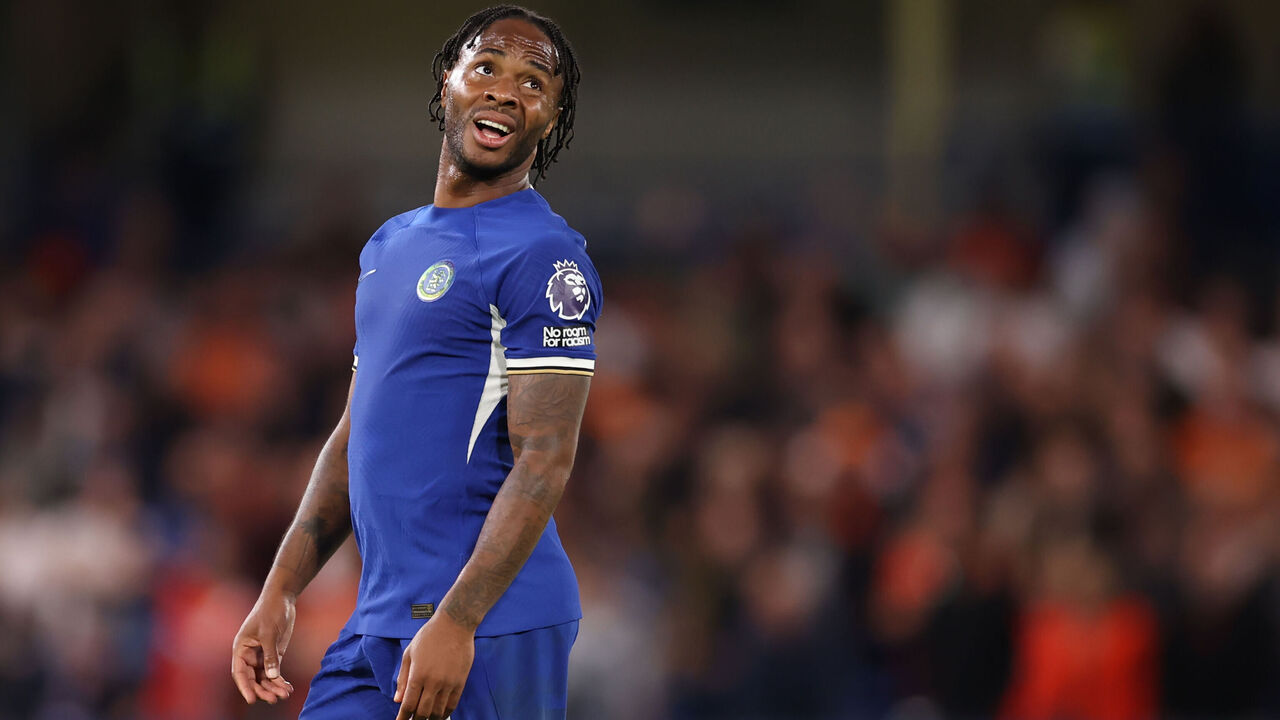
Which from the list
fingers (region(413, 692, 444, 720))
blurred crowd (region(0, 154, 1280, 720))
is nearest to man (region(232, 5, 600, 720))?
fingers (region(413, 692, 444, 720))

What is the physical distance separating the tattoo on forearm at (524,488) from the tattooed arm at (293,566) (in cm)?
51

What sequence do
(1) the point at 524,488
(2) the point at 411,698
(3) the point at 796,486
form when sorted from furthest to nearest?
(3) the point at 796,486 → (1) the point at 524,488 → (2) the point at 411,698

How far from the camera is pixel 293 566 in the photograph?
3838 millimetres

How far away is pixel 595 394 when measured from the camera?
1018cm

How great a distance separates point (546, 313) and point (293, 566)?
0.90 m

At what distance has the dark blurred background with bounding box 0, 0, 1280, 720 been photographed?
838cm

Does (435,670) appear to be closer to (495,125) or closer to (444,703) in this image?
(444,703)

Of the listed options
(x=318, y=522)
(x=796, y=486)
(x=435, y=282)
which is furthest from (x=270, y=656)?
(x=796, y=486)

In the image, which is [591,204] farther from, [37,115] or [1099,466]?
[1099,466]

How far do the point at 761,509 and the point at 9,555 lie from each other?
4079mm

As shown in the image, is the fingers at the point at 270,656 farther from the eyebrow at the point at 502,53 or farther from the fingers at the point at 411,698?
the eyebrow at the point at 502,53

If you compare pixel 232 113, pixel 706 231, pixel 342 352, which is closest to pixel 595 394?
pixel 342 352

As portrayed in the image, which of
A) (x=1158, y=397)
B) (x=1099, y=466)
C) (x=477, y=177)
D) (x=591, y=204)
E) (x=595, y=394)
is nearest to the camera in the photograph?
(x=477, y=177)

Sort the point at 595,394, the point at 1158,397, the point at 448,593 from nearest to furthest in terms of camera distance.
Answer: the point at 448,593 → the point at 1158,397 → the point at 595,394
